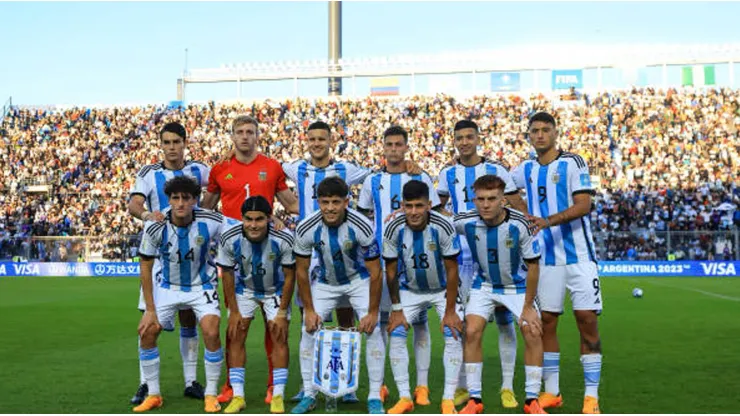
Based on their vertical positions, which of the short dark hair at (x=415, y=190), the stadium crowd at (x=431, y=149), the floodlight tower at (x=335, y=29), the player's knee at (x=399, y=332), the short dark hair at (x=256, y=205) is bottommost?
the player's knee at (x=399, y=332)

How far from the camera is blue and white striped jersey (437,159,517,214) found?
7988mm

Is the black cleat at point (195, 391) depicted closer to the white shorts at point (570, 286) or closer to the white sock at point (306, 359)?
the white sock at point (306, 359)

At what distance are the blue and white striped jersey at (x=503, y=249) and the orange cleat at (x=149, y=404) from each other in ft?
9.49

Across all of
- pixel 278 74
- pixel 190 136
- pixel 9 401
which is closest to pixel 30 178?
pixel 190 136

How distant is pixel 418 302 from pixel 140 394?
2.58 meters

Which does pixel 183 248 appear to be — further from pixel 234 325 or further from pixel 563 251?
pixel 563 251

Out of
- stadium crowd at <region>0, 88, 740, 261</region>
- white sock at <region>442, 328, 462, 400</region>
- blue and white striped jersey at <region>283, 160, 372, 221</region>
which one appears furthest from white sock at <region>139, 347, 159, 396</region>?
stadium crowd at <region>0, 88, 740, 261</region>

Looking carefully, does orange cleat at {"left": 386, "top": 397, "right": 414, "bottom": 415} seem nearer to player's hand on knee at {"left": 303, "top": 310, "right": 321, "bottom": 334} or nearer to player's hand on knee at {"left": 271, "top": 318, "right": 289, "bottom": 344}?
player's hand on knee at {"left": 303, "top": 310, "right": 321, "bottom": 334}

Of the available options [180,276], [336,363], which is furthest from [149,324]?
[336,363]

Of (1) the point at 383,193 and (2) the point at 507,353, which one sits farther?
(1) the point at 383,193

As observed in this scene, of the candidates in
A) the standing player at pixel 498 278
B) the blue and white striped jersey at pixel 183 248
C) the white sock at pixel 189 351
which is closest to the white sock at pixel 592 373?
the standing player at pixel 498 278

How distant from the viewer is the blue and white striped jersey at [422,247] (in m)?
7.02

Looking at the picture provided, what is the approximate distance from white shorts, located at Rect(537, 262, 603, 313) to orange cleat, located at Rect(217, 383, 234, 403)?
288cm

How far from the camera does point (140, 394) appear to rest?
743cm
